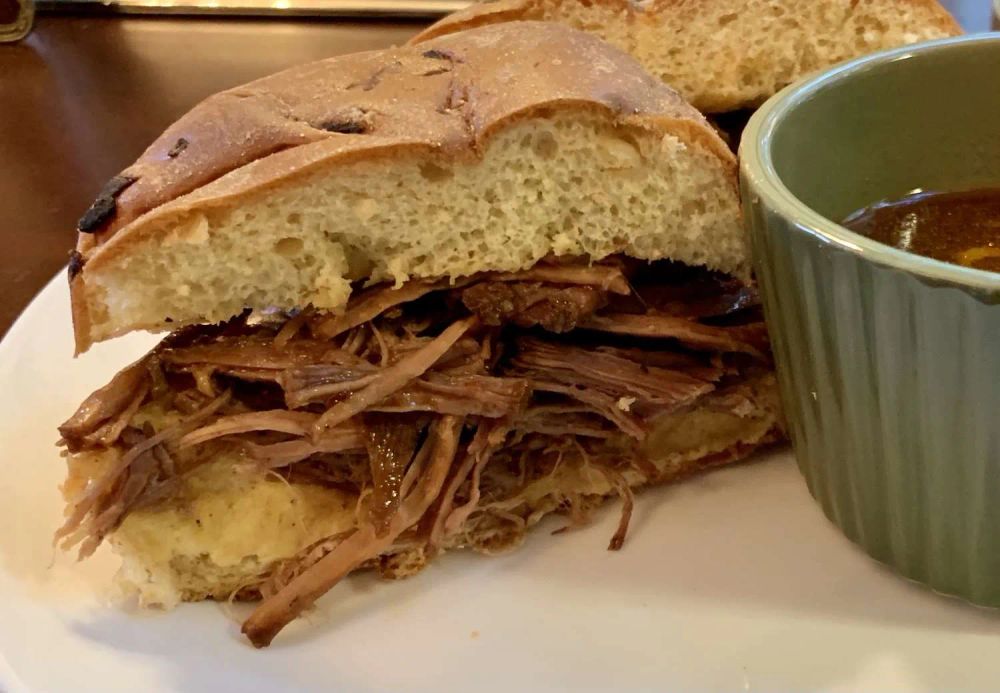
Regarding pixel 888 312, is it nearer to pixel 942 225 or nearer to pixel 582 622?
pixel 942 225

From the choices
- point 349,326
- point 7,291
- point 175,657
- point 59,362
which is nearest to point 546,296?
point 349,326

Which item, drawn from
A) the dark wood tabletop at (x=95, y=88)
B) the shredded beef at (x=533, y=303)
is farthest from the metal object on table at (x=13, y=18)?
the shredded beef at (x=533, y=303)

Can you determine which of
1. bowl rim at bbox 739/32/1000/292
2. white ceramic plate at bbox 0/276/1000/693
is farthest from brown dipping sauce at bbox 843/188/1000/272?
white ceramic plate at bbox 0/276/1000/693

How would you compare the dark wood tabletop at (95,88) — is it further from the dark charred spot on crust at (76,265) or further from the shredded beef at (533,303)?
the shredded beef at (533,303)

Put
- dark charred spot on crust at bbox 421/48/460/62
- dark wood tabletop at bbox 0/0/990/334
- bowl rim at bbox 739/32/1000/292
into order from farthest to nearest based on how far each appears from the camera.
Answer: dark wood tabletop at bbox 0/0/990/334, dark charred spot on crust at bbox 421/48/460/62, bowl rim at bbox 739/32/1000/292

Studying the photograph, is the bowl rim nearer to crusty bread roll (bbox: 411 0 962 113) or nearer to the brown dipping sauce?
the brown dipping sauce

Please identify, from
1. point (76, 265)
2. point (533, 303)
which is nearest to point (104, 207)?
point (76, 265)
